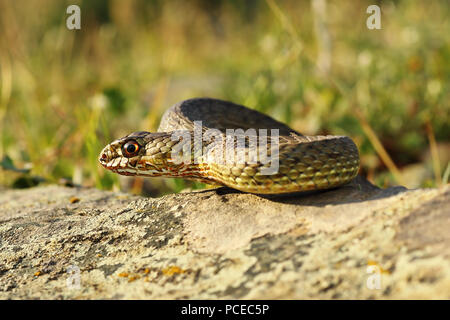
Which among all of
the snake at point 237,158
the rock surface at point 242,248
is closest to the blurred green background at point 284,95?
the snake at point 237,158

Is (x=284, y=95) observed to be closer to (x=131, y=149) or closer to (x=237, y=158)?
(x=131, y=149)

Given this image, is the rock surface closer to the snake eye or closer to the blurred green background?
the snake eye

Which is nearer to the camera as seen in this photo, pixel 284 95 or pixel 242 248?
pixel 242 248

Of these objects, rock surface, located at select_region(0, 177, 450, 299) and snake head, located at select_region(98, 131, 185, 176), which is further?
snake head, located at select_region(98, 131, 185, 176)

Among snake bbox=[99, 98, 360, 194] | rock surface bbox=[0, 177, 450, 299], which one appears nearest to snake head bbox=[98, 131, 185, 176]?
snake bbox=[99, 98, 360, 194]

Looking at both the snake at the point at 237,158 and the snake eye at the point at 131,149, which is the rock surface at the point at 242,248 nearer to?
the snake at the point at 237,158

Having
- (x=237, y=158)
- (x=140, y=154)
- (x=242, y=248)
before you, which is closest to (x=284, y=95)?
(x=140, y=154)
